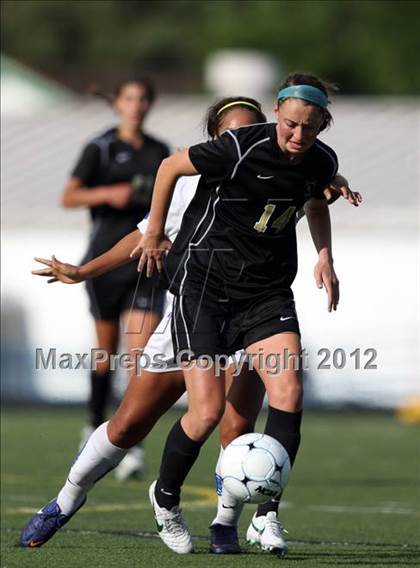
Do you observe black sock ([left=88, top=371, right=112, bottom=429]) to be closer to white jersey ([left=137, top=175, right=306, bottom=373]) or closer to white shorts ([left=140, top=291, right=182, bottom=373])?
white jersey ([left=137, top=175, right=306, bottom=373])

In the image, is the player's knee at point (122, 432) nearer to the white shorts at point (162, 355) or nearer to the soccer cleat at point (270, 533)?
the white shorts at point (162, 355)

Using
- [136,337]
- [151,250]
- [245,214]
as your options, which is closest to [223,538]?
[151,250]

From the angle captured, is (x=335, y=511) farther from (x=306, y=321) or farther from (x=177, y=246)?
(x=306, y=321)

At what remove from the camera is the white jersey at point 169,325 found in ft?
23.2

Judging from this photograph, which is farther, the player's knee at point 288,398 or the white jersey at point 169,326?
the white jersey at point 169,326

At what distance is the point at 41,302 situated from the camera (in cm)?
2342

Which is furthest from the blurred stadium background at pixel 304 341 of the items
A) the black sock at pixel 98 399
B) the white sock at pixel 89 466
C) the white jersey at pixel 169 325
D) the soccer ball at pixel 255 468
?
the white jersey at pixel 169 325

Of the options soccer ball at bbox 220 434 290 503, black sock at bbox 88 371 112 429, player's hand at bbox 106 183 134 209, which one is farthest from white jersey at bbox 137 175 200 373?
black sock at bbox 88 371 112 429

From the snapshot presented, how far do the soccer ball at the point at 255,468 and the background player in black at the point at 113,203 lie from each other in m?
4.30

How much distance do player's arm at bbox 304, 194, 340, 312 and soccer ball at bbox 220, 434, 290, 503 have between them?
824 millimetres

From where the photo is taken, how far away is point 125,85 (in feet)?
35.4

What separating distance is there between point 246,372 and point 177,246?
75 centimetres

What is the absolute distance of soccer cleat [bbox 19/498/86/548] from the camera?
285 inches

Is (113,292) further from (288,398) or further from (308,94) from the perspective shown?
(308,94)
